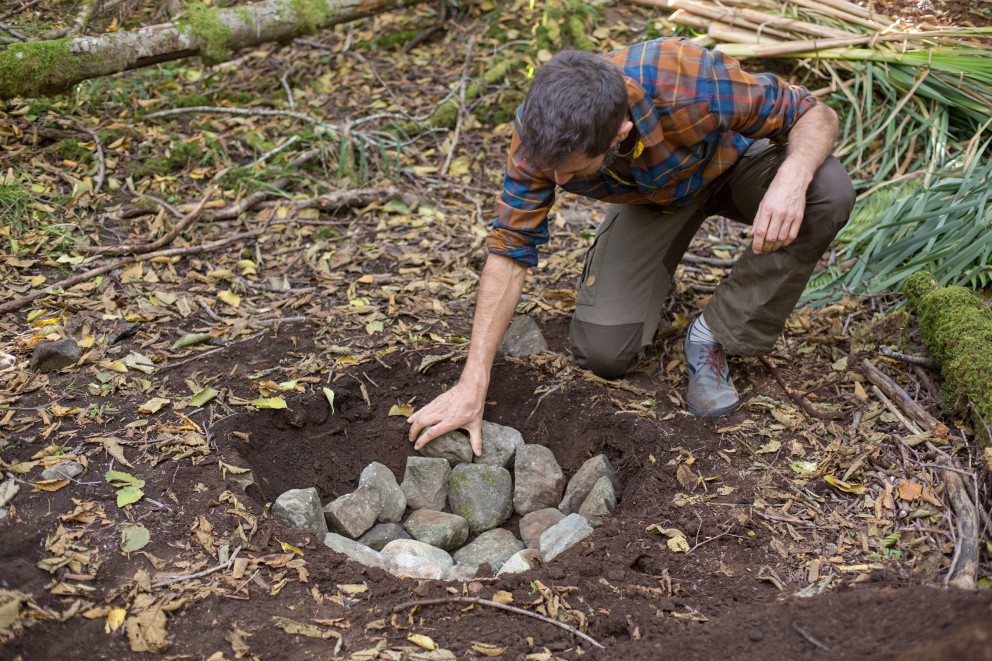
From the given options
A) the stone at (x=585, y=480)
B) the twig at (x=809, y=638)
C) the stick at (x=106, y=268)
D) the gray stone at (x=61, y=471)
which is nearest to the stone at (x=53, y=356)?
the stick at (x=106, y=268)

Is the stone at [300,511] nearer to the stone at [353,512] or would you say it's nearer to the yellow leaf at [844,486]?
the stone at [353,512]

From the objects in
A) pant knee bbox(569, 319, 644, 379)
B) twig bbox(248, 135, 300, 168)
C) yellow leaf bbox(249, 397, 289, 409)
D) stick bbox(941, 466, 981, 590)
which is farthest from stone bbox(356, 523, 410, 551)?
twig bbox(248, 135, 300, 168)

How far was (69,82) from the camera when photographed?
406 cm

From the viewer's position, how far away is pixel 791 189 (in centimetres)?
260

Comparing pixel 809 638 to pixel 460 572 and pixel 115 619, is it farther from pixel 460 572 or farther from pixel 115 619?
pixel 115 619

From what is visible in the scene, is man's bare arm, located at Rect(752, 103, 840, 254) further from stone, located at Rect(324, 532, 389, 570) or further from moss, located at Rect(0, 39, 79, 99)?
moss, located at Rect(0, 39, 79, 99)

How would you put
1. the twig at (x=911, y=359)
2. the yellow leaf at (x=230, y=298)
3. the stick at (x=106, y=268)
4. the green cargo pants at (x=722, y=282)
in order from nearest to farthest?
the green cargo pants at (x=722, y=282), the twig at (x=911, y=359), the stick at (x=106, y=268), the yellow leaf at (x=230, y=298)

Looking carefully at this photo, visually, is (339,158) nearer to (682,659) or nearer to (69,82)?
(69,82)

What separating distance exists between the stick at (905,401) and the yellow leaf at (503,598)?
1544 millimetres

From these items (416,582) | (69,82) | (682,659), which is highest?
(69,82)

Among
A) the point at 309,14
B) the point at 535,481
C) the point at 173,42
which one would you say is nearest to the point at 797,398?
the point at 535,481

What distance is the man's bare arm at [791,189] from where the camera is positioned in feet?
8.50

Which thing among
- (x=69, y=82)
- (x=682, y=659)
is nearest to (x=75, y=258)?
(x=69, y=82)

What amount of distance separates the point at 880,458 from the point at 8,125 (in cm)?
427
